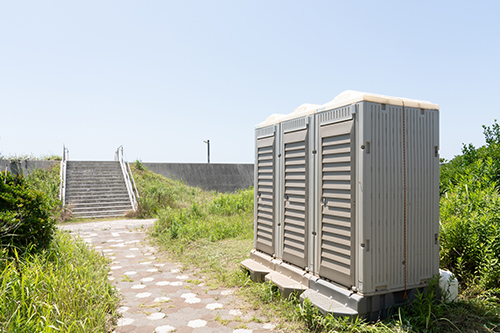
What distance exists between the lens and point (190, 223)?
9484mm

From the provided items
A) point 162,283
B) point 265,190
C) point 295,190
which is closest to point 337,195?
point 295,190

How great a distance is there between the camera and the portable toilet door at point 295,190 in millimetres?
4715

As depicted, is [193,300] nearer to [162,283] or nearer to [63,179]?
[162,283]

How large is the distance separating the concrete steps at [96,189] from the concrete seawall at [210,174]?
3.08m

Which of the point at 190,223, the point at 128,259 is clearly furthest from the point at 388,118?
the point at 190,223

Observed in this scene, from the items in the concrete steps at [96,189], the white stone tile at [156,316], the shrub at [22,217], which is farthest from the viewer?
the concrete steps at [96,189]

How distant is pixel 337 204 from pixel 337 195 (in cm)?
10

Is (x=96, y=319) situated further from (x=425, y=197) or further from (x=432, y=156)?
(x=432, y=156)

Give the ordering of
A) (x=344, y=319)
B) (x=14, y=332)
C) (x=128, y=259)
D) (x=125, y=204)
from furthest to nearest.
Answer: (x=125, y=204) → (x=128, y=259) → (x=344, y=319) → (x=14, y=332)

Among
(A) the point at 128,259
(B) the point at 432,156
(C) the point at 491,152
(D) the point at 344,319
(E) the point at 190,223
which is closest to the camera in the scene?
(D) the point at 344,319

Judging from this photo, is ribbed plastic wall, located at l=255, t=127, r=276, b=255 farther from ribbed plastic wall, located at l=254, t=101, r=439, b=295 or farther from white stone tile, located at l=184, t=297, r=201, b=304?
white stone tile, located at l=184, t=297, r=201, b=304

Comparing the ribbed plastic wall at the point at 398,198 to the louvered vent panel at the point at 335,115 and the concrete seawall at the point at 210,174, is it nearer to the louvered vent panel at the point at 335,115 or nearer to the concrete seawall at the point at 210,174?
the louvered vent panel at the point at 335,115

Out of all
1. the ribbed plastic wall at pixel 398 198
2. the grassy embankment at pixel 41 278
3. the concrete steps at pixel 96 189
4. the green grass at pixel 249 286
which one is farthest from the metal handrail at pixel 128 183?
the ribbed plastic wall at pixel 398 198

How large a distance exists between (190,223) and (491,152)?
24.1ft
